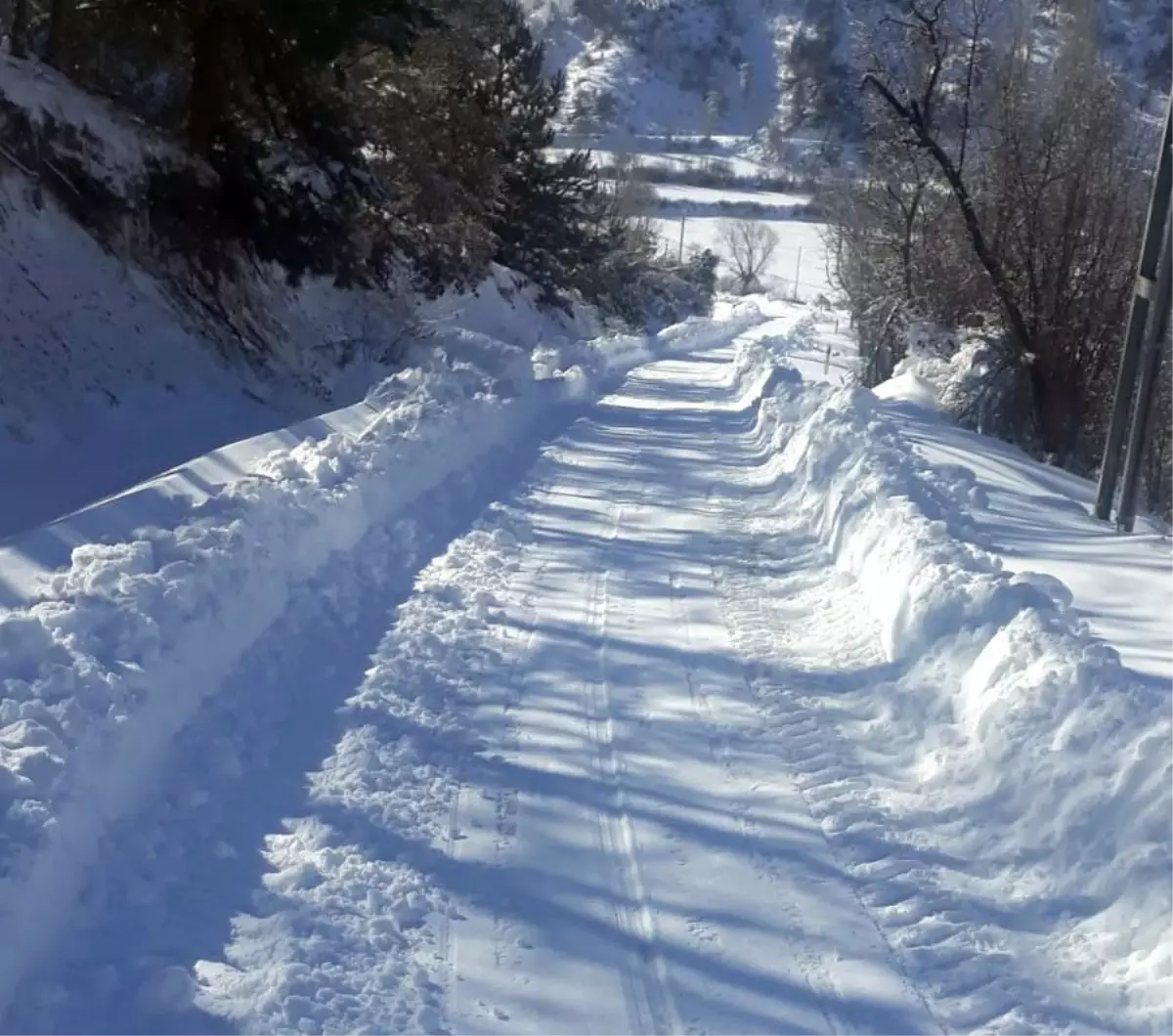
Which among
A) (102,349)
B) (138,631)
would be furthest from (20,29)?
(138,631)

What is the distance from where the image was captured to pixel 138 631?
6191 millimetres

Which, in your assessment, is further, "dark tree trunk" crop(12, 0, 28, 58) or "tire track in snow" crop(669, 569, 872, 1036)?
"dark tree trunk" crop(12, 0, 28, 58)

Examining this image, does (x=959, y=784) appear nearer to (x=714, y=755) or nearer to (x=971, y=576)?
(x=714, y=755)

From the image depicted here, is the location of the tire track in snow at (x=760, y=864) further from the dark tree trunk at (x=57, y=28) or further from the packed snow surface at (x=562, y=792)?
the dark tree trunk at (x=57, y=28)

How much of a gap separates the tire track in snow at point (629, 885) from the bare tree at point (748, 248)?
118 metres

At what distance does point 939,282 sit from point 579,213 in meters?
18.8

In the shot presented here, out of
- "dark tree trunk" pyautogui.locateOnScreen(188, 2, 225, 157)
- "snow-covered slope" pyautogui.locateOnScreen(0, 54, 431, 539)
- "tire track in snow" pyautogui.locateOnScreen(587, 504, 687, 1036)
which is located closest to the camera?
"tire track in snow" pyautogui.locateOnScreen(587, 504, 687, 1036)

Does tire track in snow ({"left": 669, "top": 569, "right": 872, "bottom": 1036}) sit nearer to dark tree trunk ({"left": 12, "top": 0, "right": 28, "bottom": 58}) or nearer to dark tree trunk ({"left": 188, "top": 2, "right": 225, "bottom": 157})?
dark tree trunk ({"left": 188, "top": 2, "right": 225, "bottom": 157})

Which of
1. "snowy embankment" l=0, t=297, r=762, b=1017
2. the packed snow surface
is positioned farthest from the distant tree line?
the packed snow surface

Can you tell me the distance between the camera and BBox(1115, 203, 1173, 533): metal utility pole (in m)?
12.2

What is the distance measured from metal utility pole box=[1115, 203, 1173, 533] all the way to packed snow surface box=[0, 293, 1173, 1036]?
3.44m

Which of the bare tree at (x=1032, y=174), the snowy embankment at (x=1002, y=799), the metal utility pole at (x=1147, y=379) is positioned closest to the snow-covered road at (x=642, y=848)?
the snowy embankment at (x=1002, y=799)

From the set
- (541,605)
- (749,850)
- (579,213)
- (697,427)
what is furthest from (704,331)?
(749,850)

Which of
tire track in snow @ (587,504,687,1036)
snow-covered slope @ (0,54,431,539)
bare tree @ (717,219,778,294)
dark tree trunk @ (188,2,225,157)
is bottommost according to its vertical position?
tire track in snow @ (587,504,687,1036)
